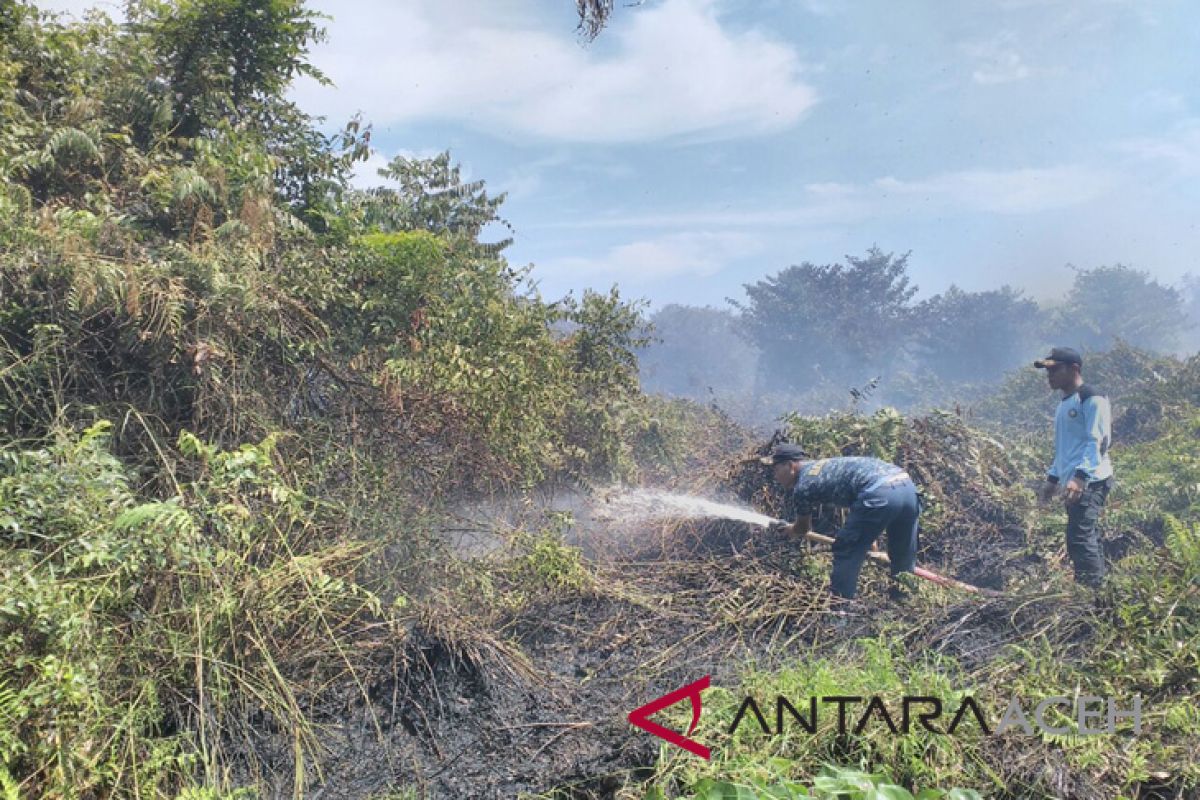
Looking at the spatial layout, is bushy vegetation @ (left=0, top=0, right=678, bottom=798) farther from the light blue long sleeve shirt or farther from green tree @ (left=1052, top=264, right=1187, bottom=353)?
green tree @ (left=1052, top=264, right=1187, bottom=353)

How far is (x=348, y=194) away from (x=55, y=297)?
2897 millimetres

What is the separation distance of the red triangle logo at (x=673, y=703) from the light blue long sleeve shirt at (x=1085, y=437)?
3661mm

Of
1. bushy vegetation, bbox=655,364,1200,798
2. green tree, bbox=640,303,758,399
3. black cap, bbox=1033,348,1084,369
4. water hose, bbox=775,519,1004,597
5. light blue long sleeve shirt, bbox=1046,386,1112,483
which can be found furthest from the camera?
green tree, bbox=640,303,758,399

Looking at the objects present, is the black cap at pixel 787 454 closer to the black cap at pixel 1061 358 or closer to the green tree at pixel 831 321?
the black cap at pixel 1061 358

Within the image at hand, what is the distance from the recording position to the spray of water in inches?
256

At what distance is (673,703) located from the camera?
3.50m

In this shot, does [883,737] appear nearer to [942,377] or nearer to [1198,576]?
[1198,576]

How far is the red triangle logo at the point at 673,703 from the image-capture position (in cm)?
309

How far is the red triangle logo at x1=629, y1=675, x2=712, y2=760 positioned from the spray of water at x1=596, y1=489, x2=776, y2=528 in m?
2.62

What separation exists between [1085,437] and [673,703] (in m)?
4.10

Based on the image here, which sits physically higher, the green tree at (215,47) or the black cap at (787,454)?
the green tree at (215,47)

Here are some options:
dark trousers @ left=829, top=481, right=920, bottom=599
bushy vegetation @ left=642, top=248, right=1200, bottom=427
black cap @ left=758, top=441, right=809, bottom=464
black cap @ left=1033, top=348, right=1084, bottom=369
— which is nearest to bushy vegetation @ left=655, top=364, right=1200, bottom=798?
dark trousers @ left=829, top=481, right=920, bottom=599

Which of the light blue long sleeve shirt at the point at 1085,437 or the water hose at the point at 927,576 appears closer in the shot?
the water hose at the point at 927,576

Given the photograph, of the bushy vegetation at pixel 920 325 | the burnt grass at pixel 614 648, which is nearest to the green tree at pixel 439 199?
the burnt grass at pixel 614 648
